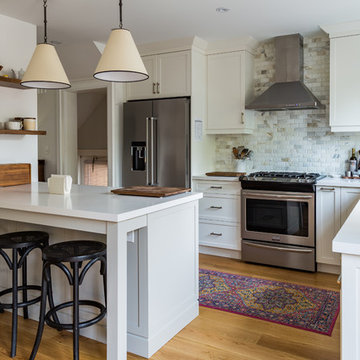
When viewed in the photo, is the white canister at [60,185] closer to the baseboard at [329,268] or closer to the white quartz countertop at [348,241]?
the white quartz countertop at [348,241]

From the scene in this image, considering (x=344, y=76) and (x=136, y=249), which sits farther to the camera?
(x=344, y=76)

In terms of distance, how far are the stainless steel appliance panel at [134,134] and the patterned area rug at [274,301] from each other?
5.31ft

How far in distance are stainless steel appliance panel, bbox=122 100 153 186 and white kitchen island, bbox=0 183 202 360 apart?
1907 millimetres

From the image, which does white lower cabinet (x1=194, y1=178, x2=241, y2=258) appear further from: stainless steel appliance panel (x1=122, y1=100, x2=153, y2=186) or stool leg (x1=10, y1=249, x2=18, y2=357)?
stool leg (x1=10, y1=249, x2=18, y2=357)

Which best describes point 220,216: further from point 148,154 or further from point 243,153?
point 148,154

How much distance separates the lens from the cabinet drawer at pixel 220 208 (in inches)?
170

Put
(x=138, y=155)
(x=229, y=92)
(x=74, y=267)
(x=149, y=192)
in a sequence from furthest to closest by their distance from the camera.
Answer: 1. (x=138, y=155)
2. (x=229, y=92)
3. (x=149, y=192)
4. (x=74, y=267)

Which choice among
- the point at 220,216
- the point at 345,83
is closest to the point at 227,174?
the point at 220,216

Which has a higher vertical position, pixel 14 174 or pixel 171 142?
pixel 171 142

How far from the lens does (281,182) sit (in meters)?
3.92

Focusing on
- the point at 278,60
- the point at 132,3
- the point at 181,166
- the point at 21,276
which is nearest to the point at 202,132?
the point at 181,166

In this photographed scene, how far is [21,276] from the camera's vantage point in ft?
9.34

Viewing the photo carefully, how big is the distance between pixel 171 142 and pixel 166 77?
792mm

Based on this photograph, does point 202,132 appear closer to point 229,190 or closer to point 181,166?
point 181,166
